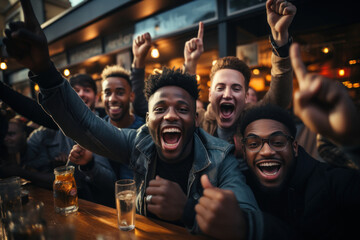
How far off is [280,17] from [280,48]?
0.25 metres

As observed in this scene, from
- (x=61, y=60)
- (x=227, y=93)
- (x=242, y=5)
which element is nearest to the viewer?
(x=227, y=93)

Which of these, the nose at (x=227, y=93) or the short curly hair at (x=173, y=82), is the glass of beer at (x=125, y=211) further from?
the nose at (x=227, y=93)

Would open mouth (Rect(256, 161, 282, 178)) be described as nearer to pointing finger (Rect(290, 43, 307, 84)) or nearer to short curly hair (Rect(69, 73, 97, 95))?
pointing finger (Rect(290, 43, 307, 84))

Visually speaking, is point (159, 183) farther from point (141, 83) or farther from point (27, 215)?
point (141, 83)

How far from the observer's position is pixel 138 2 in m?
4.94

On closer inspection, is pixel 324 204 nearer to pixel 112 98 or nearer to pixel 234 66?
pixel 234 66

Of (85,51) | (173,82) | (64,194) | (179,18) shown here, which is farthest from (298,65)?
(85,51)

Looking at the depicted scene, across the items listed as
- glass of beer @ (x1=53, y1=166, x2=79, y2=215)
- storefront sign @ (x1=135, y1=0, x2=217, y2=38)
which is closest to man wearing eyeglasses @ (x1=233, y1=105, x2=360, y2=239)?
glass of beer @ (x1=53, y1=166, x2=79, y2=215)

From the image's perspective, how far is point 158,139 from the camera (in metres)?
1.59

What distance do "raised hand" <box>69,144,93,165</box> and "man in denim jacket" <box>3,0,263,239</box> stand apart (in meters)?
0.11

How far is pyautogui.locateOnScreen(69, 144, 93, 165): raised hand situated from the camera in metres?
1.67

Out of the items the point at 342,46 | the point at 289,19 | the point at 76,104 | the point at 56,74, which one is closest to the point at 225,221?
the point at 76,104

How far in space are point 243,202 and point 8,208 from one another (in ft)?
4.77

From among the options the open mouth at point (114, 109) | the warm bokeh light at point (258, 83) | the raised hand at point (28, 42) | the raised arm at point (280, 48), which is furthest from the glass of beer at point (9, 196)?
the warm bokeh light at point (258, 83)
